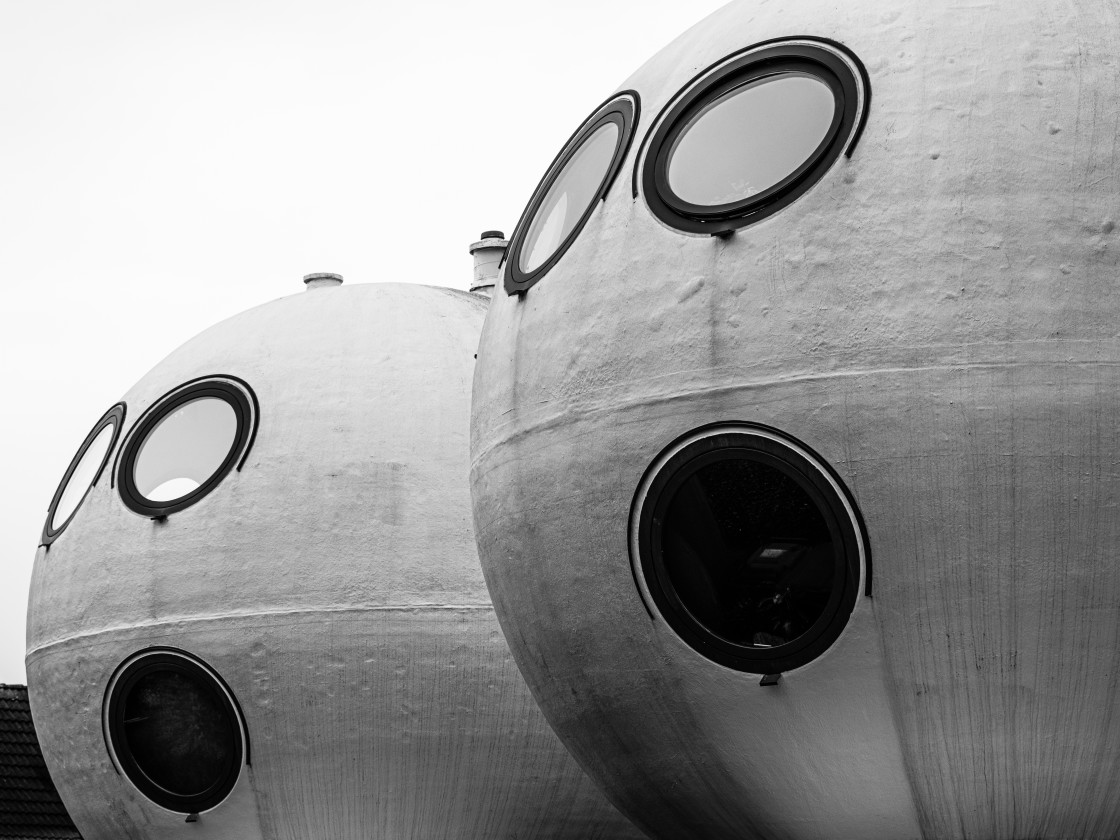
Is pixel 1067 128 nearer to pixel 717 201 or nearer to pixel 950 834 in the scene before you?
pixel 717 201

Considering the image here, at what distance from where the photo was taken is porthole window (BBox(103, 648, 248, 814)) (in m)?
10.5

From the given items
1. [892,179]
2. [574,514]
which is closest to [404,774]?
[574,514]

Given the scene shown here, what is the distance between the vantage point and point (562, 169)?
350 inches

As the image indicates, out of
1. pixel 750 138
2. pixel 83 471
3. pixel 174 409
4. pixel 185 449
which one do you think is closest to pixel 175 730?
pixel 185 449

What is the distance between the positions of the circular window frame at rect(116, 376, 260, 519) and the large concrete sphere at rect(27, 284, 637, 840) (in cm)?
8

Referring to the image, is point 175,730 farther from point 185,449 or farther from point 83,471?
point 83,471

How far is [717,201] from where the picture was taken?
7406mm

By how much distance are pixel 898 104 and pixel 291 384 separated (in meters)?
5.39

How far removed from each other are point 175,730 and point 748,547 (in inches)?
203

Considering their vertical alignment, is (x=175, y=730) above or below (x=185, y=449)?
below

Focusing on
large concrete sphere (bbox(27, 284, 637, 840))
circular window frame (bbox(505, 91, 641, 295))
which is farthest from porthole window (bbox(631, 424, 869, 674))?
large concrete sphere (bbox(27, 284, 637, 840))

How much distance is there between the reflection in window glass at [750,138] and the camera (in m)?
7.25

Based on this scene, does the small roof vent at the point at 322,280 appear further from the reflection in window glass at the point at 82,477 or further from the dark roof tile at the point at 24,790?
the dark roof tile at the point at 24,790

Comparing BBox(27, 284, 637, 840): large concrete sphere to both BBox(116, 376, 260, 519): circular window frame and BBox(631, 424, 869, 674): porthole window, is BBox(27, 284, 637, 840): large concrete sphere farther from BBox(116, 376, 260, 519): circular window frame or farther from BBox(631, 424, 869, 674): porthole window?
BBox(631, 424, 869, 674): porthole window
